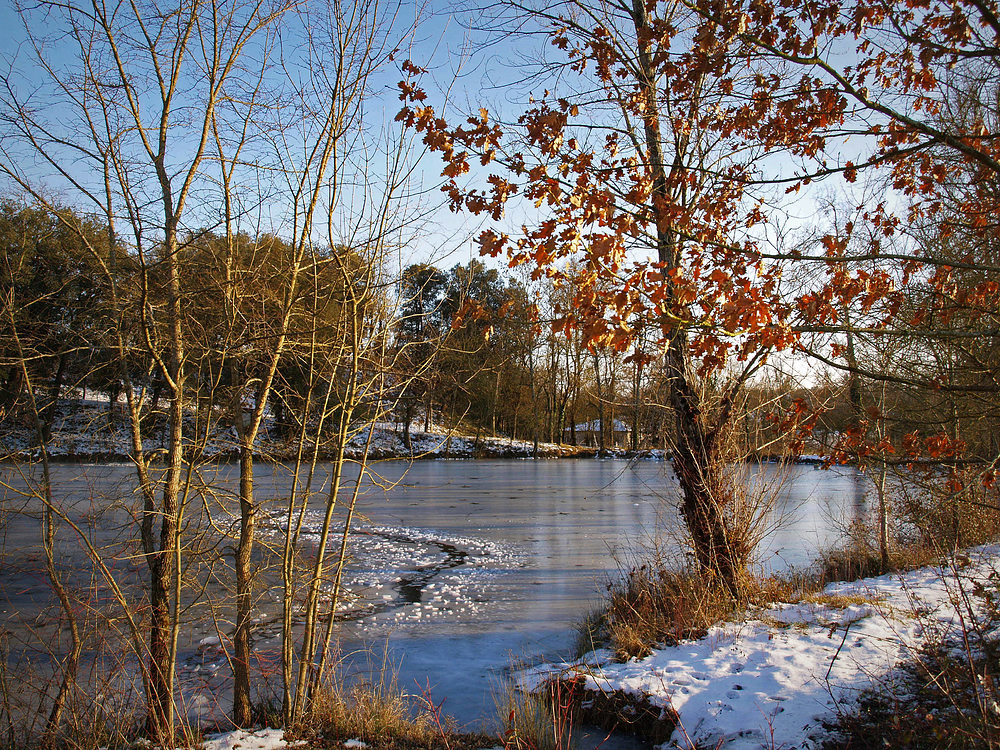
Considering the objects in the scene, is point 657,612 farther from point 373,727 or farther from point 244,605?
point 244,605

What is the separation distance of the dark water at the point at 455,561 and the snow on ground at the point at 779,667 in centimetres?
118

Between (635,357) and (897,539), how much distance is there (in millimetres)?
10347

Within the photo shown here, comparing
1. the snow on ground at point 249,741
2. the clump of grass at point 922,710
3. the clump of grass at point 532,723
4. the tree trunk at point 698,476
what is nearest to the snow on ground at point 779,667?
the clump of grass at point 922,710

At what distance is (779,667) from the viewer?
228 inches

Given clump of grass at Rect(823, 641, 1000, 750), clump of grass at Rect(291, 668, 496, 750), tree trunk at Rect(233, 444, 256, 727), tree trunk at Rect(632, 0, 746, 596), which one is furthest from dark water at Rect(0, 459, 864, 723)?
clump of grass at Rect(823, 641, 1000, 750)

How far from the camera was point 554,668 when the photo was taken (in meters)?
6.92

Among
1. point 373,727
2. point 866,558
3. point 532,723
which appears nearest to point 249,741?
point 373,727

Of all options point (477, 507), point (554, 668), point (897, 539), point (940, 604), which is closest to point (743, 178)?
point (554, 668)

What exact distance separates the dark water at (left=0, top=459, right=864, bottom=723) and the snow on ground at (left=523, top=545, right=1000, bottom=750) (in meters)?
1.18

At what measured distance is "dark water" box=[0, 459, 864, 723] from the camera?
6957 millimetres

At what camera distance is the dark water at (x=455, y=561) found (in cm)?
696

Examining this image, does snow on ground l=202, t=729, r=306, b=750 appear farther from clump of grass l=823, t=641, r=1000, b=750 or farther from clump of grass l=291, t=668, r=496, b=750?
clump of grass l=823, t=641, r=1000, b=750

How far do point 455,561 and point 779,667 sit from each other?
7.16 m

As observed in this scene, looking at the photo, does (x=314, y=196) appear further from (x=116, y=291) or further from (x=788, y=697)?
(x=788, y=697)
